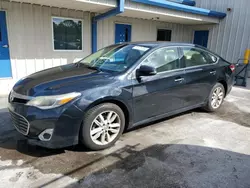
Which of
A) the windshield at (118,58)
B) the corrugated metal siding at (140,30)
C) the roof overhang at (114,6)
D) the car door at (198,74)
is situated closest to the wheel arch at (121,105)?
the windshield at (118,58)

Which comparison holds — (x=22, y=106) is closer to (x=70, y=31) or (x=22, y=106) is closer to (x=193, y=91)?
(x=193, y=91)

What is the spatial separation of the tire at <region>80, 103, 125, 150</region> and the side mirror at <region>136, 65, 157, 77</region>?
609 mm

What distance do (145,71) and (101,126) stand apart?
1.01 meters

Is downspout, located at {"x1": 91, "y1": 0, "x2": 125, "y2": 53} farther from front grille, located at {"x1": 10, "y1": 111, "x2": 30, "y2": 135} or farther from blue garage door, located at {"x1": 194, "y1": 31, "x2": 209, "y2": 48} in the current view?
blue garage door, located at {"x1": 194, "y1": 31, "x2": 209, "y2": 48}

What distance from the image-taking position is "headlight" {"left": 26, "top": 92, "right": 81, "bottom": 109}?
8.39ft

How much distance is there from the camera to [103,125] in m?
2.92

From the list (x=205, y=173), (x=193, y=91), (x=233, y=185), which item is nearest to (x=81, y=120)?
(x=205, y=173)

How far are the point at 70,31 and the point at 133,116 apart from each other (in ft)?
16.6

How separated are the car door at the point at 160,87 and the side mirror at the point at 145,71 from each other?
3.2 inches

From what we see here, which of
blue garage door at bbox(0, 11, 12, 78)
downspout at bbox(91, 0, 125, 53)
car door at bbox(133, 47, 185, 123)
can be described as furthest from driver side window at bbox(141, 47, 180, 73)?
blue garage door at bbox(0, 11, 12, 78)

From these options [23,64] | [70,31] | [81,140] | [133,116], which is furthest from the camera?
[70,31]

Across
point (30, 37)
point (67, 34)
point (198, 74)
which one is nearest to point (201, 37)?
point (67, 34)

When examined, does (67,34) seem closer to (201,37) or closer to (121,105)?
(121,105)

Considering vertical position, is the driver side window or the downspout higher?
the downspout
